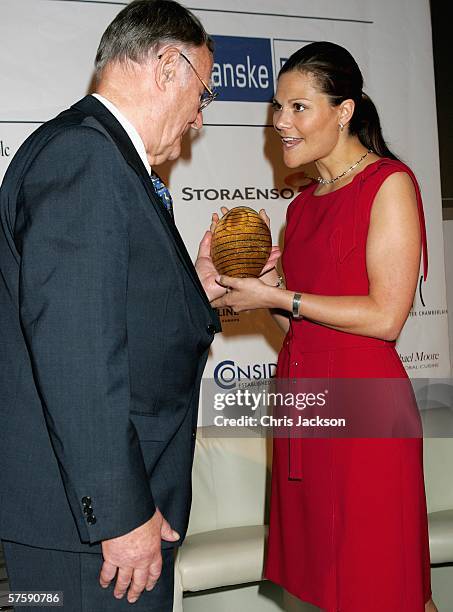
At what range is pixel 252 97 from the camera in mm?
3674

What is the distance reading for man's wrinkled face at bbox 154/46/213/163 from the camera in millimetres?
1575

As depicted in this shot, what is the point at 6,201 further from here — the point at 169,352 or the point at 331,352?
the point at 331,352

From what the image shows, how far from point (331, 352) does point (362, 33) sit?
7.80 ft

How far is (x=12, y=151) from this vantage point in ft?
10.5

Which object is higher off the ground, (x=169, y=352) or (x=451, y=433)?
(x=169, y=352)

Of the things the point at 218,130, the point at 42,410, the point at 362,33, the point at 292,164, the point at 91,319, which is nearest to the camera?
the point at 91,319

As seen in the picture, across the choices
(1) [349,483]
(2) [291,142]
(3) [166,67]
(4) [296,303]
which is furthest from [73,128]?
(1) [349,483]

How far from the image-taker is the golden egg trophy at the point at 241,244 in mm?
2117

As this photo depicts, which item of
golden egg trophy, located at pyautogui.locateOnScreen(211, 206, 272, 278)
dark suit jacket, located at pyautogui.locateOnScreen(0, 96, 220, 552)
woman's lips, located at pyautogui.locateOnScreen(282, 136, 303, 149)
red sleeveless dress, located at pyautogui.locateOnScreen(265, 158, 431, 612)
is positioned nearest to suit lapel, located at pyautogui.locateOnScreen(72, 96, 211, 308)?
dark suit jacket, located at pyautogui.locateOnScreen(0, 96, 220, 552)

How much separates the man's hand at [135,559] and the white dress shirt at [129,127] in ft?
2.28

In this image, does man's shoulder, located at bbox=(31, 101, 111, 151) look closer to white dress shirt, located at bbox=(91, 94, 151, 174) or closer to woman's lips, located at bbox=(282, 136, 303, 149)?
white dress shirt, located at bbox=(91, 94, 151, 174)

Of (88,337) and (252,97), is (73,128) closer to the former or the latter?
(88,337)

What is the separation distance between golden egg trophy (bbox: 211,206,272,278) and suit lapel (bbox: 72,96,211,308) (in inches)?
24.8

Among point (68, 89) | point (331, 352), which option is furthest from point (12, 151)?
point (331, 352)
